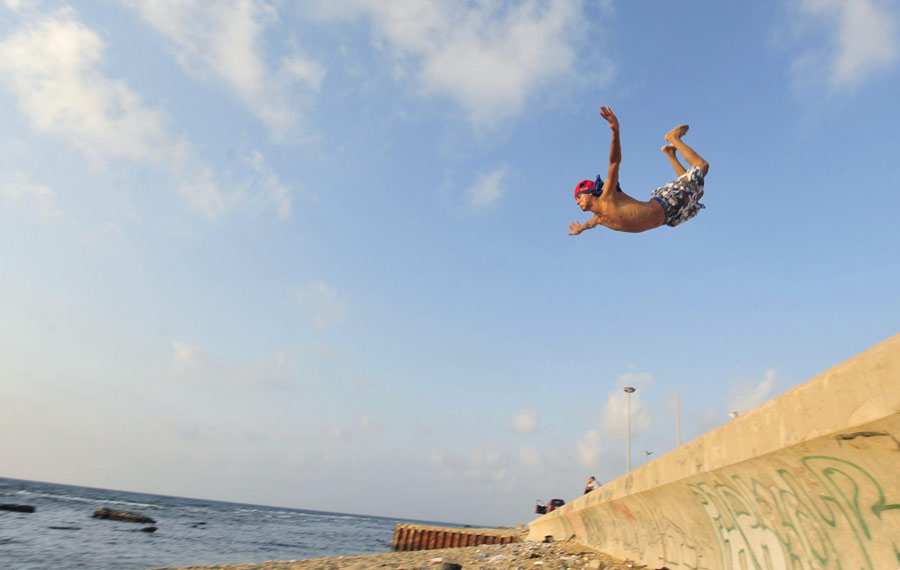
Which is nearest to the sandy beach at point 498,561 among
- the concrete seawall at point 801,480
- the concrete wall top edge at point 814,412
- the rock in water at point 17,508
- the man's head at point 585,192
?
the concrete seawall at point 801,480

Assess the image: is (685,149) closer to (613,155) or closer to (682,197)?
(682,197)

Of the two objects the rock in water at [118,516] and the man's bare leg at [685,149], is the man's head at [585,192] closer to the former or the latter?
the man's bare leg at [685,149]

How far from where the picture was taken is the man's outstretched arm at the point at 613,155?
220 inches

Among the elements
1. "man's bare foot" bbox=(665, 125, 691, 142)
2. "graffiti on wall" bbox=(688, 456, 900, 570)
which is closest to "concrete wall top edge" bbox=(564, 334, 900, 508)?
"graffiti on wall" bbox=(688, 456, 900, 570)

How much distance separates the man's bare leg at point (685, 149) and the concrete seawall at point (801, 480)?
3.25m

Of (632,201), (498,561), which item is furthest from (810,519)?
(498,561)

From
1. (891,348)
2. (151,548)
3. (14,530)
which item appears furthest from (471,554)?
(14,530)

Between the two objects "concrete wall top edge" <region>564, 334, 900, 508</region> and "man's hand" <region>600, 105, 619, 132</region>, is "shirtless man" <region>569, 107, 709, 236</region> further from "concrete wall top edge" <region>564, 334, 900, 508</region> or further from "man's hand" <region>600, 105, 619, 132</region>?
"concrete wall top edge" <region>564, 334, 900, 508</region>

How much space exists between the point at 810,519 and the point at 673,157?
447 centimetres

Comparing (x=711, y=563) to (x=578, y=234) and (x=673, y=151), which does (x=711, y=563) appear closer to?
(x=578, y=234)

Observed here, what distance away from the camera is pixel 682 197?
19.6 ft

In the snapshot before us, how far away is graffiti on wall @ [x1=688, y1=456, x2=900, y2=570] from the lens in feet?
9.55

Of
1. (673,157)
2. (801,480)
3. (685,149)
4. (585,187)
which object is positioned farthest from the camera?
(673,157)

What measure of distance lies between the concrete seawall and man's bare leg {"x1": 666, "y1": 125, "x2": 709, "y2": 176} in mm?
3249
